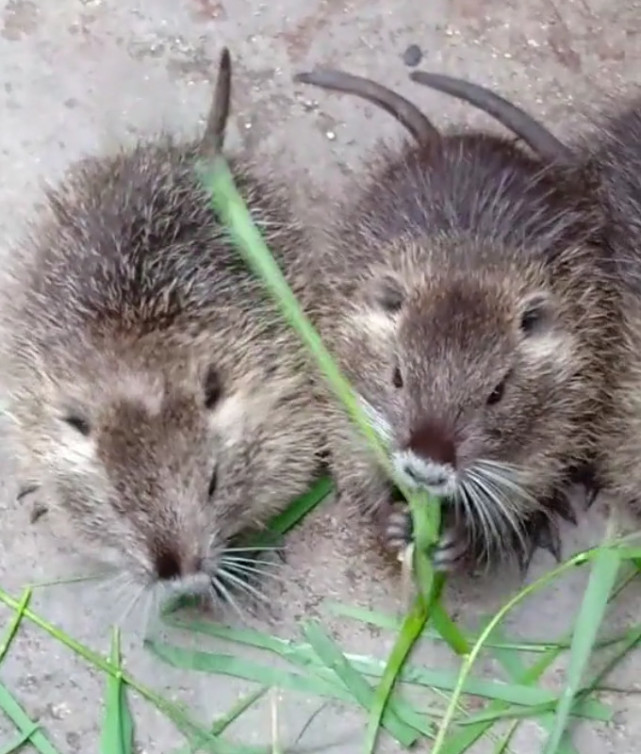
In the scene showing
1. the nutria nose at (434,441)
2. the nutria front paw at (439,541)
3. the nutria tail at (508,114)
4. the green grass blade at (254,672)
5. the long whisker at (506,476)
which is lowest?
the green grass blade at (254,672)

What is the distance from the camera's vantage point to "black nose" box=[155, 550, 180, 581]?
2.30 m

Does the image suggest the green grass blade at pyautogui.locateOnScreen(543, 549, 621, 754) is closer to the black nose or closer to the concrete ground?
the black nose

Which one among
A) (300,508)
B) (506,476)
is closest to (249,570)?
(300,508)

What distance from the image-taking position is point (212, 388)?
95.0 inches

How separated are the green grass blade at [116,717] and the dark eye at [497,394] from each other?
2.68 ft

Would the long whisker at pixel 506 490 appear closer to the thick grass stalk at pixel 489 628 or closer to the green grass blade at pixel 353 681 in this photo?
the thick grass stalk at pixel 489 628

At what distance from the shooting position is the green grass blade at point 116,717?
8.25 feet

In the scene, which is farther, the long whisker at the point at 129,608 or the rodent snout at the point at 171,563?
the long whisker at the point at 129,608

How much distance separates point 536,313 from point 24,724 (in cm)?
116

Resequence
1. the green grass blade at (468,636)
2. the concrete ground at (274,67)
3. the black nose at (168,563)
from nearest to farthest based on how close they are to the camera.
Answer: the black nose at (168,563), the green grass blade at (468,636), the concrete ground at (274,67)

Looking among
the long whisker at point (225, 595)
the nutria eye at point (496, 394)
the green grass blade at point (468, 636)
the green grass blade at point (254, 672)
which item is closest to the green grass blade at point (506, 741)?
the green grass blade at point (468, 636)

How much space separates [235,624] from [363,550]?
27 centimetres

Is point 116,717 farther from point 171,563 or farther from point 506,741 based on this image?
point 506,741

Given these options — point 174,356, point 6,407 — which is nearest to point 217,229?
point 174,356
